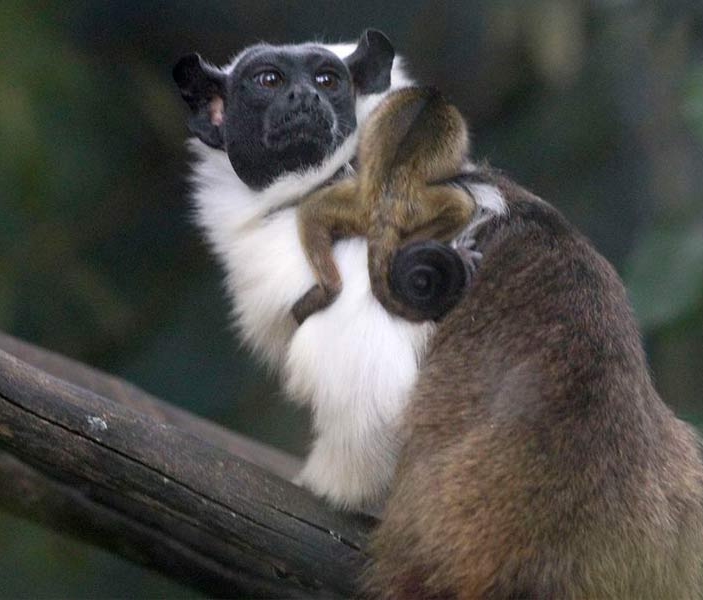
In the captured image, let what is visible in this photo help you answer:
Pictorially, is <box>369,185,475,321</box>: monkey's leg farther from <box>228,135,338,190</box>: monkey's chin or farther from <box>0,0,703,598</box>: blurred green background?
<box>0,0,703,598</box>: blurred green background

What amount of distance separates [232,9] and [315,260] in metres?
2.71

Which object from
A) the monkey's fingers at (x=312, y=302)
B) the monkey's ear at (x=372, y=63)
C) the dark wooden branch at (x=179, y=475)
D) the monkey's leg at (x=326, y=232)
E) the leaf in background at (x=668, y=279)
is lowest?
the dark wooden branch at (x=179, y=475)

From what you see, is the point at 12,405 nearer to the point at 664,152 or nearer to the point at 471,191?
the point at 471,191

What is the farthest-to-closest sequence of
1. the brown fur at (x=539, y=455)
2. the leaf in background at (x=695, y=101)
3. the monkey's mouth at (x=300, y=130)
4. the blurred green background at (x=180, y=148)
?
the blurred green background at (x=180, y=148) → the leaf in background at (x=695, y=101) → the monkey's mouth at (x=300, y=130) → the brown fur at (x=539, y=455)

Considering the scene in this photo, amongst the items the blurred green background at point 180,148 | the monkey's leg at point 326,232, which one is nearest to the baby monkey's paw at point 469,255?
the monkey's leg at point 326,232

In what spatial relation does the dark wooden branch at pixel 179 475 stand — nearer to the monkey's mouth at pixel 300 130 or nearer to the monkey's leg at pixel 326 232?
the monkey's leg at pixel 326 232

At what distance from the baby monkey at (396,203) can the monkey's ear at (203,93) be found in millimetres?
420

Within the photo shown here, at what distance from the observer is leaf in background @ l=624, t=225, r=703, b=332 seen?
3275 mm

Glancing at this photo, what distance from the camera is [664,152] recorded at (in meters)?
4.39

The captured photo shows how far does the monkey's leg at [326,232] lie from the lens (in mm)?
2422

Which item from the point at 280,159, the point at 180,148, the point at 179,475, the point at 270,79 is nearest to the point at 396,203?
the point at 280,159

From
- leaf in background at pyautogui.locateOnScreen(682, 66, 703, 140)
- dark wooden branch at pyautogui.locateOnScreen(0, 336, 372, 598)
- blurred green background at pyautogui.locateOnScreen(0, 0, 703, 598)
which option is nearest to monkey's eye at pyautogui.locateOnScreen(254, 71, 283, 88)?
dark wooden branch at pyautogui.locateOnScreen(0, 336, 372, 598)

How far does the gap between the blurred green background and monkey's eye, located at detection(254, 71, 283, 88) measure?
6.26 ft

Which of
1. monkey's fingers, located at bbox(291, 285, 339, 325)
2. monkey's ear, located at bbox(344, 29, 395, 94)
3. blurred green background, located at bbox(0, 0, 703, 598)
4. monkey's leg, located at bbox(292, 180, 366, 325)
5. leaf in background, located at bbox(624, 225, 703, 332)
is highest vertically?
monkey's ear, located at bbox(344, 29, 395, 94)
